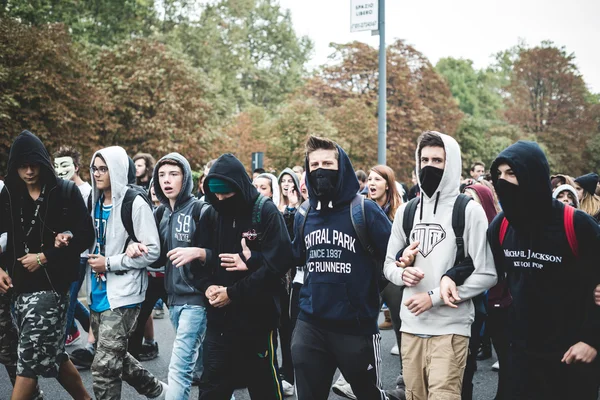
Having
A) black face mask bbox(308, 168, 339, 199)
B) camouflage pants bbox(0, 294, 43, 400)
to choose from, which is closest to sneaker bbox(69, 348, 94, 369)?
camouflage pants bbox(0, 294, 43, 400)

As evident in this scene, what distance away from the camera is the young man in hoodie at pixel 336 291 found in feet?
12.4

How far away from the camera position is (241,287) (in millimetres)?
3967

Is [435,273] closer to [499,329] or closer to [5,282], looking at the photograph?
[499,329]

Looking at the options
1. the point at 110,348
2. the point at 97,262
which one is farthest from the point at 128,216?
the point at 110,348

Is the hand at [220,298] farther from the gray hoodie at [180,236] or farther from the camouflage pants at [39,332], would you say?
the camouflage pants at [39,332]

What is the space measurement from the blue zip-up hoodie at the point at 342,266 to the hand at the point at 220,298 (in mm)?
536

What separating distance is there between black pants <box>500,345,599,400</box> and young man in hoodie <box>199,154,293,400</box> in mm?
1643

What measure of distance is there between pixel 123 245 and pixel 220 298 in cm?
122

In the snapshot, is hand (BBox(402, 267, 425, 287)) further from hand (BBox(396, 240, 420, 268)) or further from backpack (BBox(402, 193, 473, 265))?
backpack (BBox(402, 193, 473, 265))

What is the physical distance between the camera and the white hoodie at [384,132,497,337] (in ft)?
11.6

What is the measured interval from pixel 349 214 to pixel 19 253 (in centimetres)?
272

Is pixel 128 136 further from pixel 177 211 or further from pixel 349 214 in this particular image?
pixel 349 214

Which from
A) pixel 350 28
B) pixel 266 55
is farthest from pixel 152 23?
pixel 350 28

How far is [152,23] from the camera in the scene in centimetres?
3794
